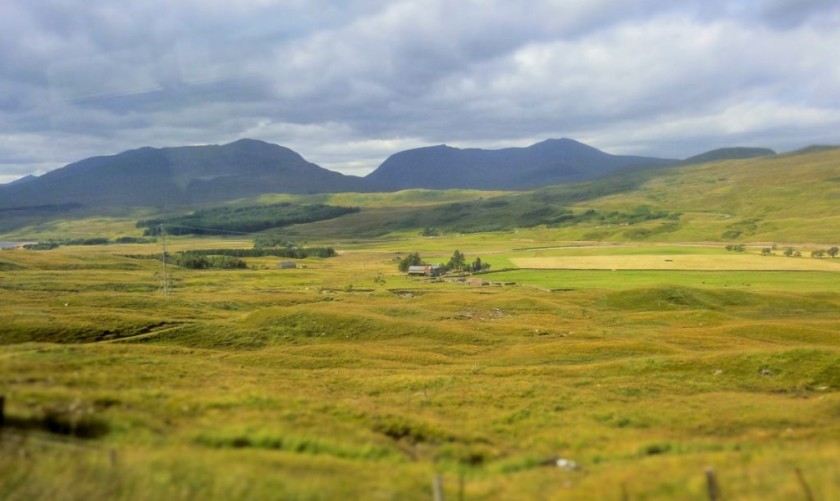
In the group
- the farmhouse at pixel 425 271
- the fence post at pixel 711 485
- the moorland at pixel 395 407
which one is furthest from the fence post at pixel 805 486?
the farmhouse at pixel 425 271

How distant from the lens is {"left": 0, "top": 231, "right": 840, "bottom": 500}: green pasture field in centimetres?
1908

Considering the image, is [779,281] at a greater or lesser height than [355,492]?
lesser

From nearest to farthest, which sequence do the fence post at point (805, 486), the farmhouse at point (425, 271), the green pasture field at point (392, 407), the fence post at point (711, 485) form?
the fence post at point (711, 485) → the fence post at point (805, 486) → the green pasture field at point (392, 407) → the farmhouse at point (425, 271)

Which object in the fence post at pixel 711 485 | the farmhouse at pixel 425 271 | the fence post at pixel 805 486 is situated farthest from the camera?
the farmhouse at pixel 425 271

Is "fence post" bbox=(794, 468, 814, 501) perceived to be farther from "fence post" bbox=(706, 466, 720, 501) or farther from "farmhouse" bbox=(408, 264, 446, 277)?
"farmhouse" bbox=(408, 264, 446, 277)

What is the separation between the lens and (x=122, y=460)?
62.5ft

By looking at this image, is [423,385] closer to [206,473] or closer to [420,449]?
[420,449]

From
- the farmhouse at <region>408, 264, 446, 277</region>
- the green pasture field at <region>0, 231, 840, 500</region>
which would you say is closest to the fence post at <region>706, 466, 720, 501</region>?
the green pasture field at <region>0, 231, 840, 500</region>

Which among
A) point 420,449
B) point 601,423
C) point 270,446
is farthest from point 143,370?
point 601,423

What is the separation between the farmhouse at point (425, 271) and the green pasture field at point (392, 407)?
10075 cm

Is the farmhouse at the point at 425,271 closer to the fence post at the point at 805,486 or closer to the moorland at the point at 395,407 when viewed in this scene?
the moorland at the point at 395,407

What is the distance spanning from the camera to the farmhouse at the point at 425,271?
192 metres

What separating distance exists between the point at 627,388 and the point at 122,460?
118 feet

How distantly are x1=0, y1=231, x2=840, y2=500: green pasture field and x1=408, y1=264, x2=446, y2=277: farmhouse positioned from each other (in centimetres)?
10075
